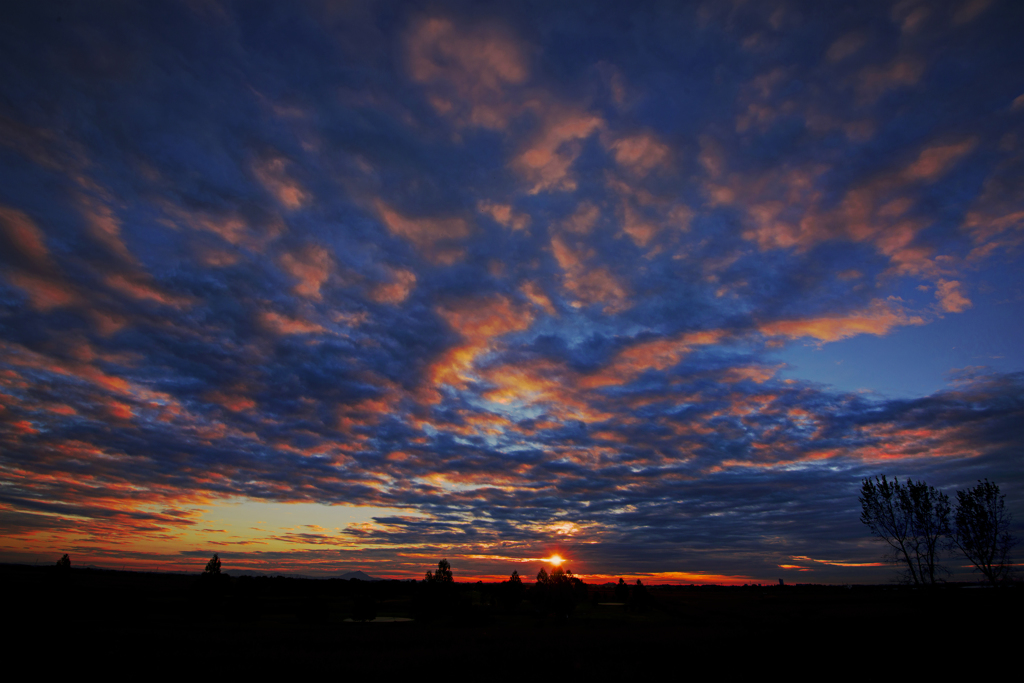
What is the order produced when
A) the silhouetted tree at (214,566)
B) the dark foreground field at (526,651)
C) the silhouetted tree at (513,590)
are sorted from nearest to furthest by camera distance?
the dark foreground field at (526,651)
the silhouetted tree at (214,566)
the silhouetted tree at (513,590)

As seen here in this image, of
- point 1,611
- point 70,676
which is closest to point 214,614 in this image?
point 1,611

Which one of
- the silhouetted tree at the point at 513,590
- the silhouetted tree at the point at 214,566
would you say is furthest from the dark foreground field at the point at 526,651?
the silhouetted tree at the point at 513,590

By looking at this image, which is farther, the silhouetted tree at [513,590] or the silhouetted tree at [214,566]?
the silhouetted tree at [513,590]

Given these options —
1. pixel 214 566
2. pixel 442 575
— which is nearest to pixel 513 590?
pixel 442 575

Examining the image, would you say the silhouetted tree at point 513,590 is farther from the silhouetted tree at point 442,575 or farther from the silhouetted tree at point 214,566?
the silhouetted tree at point 214,566

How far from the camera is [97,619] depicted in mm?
83062

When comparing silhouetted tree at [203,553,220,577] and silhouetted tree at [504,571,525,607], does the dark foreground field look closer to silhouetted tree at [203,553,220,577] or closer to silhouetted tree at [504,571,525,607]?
silhouetted tree at [203,553,220,577]

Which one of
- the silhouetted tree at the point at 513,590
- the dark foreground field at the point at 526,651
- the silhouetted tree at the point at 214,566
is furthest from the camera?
the silhouetted tree at the point at 513,590

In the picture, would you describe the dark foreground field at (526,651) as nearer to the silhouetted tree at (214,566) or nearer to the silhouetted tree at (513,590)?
the silhouetted tree at (214,566)

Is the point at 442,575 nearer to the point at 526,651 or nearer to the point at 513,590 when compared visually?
the point at 513,590

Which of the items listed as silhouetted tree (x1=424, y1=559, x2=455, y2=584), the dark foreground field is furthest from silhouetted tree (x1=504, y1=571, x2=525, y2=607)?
the dark foreground field

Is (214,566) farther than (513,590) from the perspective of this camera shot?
No

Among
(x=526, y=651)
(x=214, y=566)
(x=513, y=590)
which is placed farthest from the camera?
(x=513, y=590)

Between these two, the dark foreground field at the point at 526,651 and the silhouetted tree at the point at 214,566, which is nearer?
the dark foreground field at the point at 526,651
